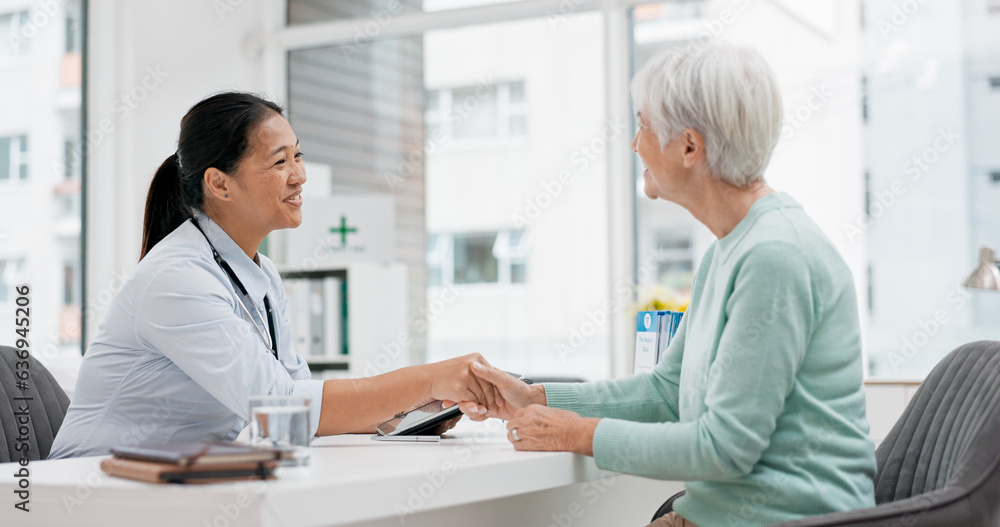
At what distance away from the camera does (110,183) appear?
4516 millimetres

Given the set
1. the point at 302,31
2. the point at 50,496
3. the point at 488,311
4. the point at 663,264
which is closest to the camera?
the point at 50,496

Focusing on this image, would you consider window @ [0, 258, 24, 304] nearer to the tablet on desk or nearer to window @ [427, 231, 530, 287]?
window @ [427, 231, 530, 287]

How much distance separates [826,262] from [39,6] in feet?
13.4

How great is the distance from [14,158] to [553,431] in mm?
3623

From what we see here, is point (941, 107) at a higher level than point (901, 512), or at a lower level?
higher

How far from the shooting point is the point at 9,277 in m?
4.06

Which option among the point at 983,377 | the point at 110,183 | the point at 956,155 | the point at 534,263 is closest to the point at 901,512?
the point at 983,377

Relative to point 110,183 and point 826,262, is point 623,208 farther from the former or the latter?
point 826,262

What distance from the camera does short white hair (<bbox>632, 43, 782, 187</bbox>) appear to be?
1.40 metres

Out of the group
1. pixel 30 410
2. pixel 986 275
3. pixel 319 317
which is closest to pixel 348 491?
pixel 30 410

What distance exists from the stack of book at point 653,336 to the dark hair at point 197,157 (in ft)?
3.08

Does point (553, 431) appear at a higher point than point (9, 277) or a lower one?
lower

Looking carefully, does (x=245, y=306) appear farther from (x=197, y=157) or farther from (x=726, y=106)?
(x=726, y=106)

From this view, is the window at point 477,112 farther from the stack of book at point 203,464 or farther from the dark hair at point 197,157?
the stack of book at point 203,464
